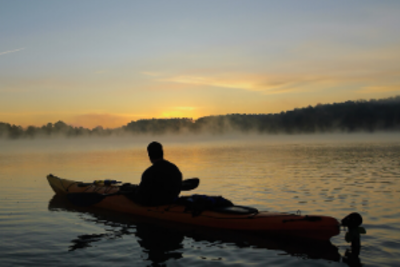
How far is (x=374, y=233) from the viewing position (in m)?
7.49

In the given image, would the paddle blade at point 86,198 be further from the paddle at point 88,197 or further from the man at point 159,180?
the man at point 159,180

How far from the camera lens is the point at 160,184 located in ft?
28.6

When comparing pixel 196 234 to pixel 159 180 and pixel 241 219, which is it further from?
pixel 159 180

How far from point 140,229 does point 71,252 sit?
2.02 metres

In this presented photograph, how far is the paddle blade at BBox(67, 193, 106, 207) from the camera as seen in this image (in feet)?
34.5

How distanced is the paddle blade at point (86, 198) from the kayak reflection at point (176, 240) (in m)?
0.95

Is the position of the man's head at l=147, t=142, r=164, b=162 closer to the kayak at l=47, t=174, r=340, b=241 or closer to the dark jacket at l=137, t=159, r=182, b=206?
the dark jacket at l=137, t=159, r=182, b=206

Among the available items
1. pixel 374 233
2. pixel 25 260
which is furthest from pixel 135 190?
pixel 374 233

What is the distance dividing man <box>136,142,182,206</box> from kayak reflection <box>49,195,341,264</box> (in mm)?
619

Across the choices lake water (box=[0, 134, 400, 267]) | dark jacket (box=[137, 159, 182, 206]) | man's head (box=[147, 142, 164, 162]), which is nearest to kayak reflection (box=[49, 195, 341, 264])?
lake water (box=[0, 134, 400, 267])

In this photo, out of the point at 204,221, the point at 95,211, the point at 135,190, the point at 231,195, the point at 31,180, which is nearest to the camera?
the point at 204,221

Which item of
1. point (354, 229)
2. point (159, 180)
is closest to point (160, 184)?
point (159, 180)

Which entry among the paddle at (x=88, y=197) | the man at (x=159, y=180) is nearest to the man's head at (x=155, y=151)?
the man at (x=159, y=180)

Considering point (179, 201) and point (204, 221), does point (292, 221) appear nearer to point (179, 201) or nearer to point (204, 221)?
point (204, 221)
